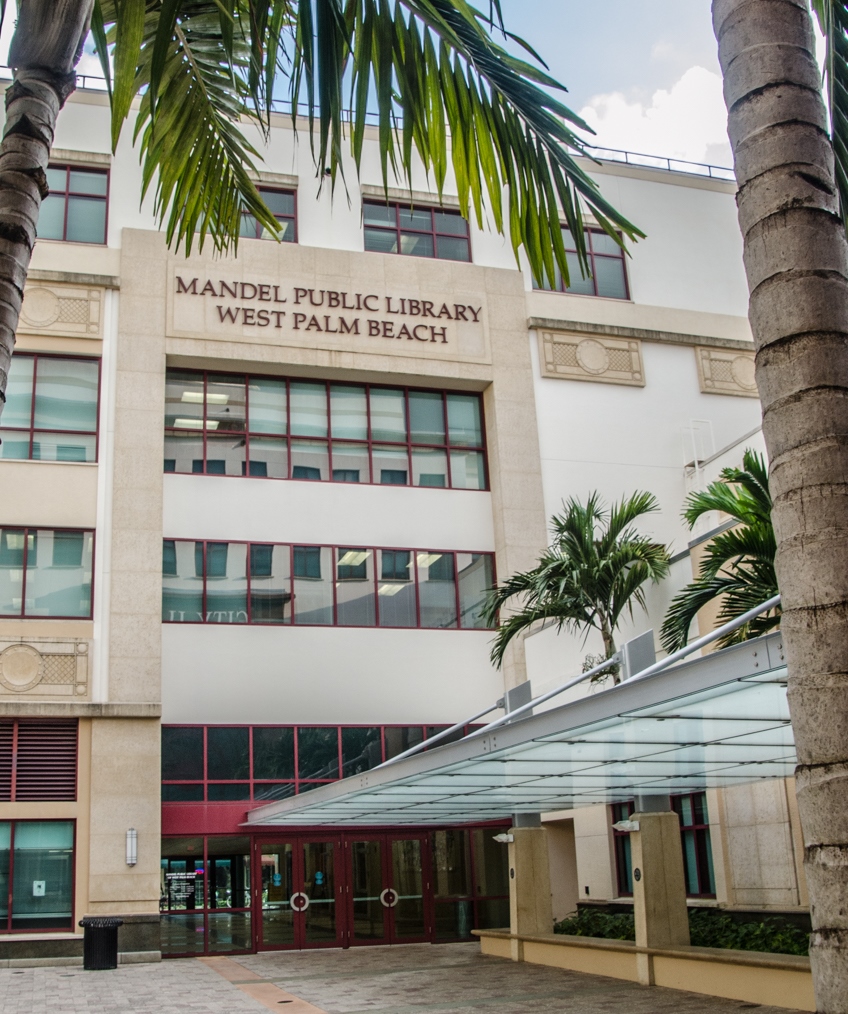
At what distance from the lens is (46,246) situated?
26047mm

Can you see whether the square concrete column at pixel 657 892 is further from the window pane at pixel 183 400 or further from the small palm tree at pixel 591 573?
the window pane at pixel 183 400

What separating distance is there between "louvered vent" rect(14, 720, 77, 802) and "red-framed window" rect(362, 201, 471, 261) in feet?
45.2

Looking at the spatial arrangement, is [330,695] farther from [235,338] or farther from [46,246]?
[46,246]

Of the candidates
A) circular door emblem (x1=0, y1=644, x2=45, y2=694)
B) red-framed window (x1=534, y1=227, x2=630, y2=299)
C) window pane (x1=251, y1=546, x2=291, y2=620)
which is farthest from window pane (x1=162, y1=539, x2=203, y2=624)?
red-framed window (x1=534, y1=227, x2=630, y2=299)

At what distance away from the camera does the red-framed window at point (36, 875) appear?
2181 cm

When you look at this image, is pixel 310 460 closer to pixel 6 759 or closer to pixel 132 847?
pixel 6 759

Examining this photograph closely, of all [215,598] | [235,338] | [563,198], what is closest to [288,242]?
[235,338]

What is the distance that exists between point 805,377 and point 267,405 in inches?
948

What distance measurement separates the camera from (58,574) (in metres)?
24.0

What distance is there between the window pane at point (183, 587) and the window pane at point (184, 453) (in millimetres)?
1743

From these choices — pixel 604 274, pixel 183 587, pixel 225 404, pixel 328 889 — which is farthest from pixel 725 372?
pixel 328 889

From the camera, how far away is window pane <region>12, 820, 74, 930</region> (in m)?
21.8

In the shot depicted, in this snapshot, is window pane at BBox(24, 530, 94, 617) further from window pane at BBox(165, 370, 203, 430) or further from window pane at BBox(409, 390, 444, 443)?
window pane at BBox(409, 390, 444, 443)

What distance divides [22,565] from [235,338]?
706cm
